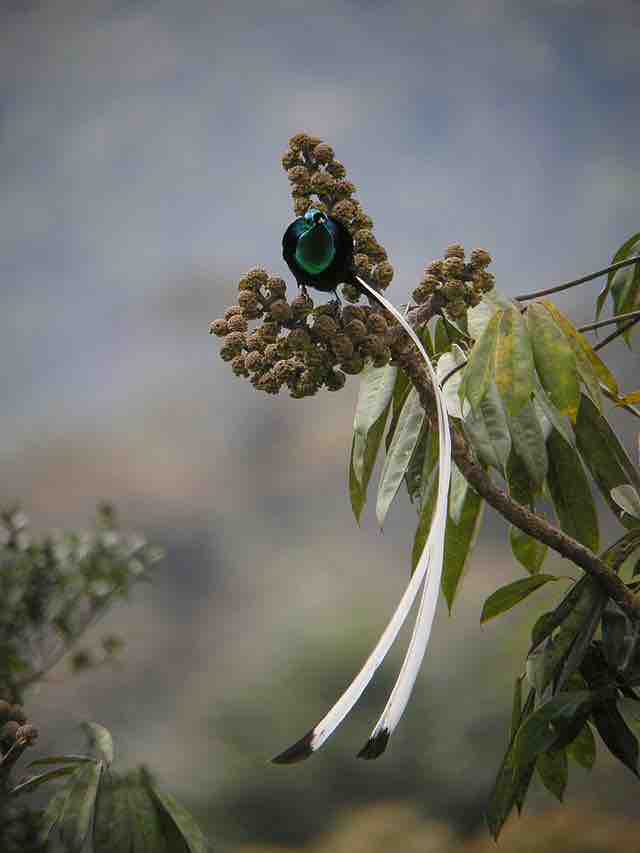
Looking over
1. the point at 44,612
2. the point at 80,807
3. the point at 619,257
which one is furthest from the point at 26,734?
the point at 619,257

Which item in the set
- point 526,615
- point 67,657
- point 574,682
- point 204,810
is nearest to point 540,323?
point 574,682

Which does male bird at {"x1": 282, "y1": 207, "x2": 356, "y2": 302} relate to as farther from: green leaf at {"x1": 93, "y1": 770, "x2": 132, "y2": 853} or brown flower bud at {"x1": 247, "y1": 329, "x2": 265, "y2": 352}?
green leaf at {"x1": 93, "y1": 770, "x2": 132, "y2": 853}

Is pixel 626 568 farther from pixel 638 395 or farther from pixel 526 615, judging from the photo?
pixel 638 395

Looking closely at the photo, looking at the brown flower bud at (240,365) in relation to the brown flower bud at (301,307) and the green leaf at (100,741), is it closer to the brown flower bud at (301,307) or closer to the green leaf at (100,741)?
the brown flower bud at (301,307)

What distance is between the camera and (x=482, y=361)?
0.89 m

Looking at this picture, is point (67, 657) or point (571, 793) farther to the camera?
point (571, 793)

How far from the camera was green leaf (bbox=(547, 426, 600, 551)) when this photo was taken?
43.3 inches

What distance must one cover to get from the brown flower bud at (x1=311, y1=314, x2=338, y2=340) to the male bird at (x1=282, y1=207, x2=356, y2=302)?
4 centimetres

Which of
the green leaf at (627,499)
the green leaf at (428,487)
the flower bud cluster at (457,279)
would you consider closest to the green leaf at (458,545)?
the green leaf at (428,487)

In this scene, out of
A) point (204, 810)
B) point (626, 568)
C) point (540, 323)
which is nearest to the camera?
point (540, 323)

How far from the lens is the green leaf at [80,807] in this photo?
0.94 m

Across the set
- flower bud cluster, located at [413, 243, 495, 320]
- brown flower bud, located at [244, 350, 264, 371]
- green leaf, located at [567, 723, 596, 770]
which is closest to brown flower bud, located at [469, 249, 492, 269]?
flower bud cluster, located at [413, 243, 495, 320]

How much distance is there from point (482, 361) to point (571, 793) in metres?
1.40

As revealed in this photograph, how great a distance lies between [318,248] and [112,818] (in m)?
0.56
